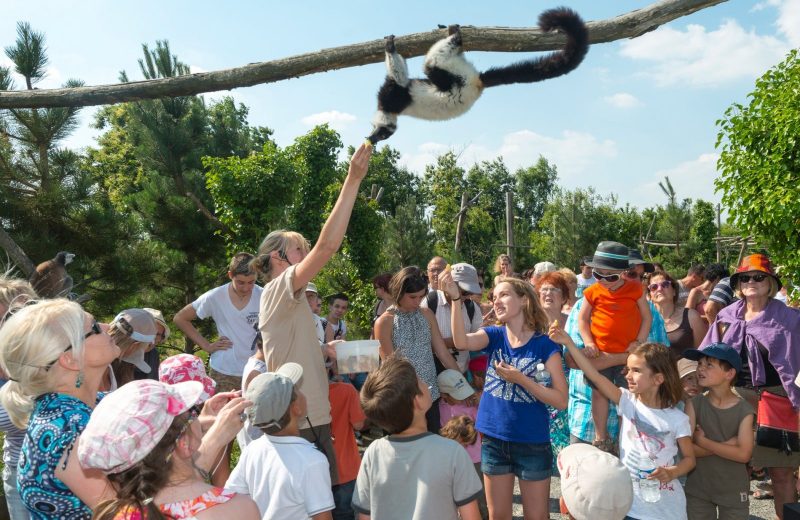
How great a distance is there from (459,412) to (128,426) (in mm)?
3167

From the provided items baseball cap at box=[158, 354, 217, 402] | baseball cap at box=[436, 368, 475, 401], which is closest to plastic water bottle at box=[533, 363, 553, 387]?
baseball cap at box=[436, 368, 475, 401]

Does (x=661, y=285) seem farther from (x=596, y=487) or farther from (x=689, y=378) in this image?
(x=596, y=487)

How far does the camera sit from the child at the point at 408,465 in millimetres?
2412

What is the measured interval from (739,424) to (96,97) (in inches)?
130

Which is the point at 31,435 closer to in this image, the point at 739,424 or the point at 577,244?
the point at 739,424

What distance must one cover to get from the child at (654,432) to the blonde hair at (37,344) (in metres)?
2.26

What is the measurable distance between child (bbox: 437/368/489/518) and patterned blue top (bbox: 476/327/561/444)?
25 centimetres

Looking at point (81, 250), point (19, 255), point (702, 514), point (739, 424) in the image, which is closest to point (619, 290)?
point (739, 424)

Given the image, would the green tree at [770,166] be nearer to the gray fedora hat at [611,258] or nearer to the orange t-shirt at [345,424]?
the gray fedora hat at [611,258]

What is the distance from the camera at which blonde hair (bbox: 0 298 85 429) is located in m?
2.02

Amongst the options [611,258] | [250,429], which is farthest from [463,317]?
[250,429]

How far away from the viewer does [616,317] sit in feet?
13.7

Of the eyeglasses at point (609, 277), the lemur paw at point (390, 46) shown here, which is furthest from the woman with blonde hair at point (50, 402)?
the eyeglasses at point (609, 277)

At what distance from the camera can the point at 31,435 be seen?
195 centimetres
